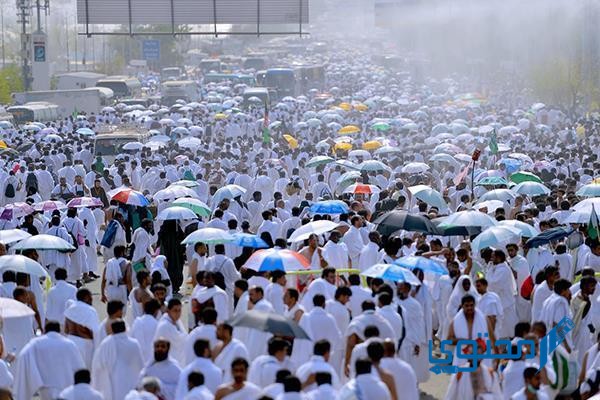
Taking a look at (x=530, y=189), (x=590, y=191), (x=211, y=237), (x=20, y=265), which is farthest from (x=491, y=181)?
(x=20, y=265)

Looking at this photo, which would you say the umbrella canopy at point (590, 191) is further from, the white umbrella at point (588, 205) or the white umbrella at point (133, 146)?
the white umbrella at point (133, 146)

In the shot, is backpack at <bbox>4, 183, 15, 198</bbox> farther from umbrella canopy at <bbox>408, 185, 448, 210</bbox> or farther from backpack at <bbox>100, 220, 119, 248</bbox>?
umbrella canopy at <bbox>408, 185, 448, 210</bbox>

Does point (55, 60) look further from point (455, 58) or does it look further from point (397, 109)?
point (397, 109)

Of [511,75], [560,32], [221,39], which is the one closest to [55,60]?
[221,39]

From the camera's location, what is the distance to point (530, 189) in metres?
20.5

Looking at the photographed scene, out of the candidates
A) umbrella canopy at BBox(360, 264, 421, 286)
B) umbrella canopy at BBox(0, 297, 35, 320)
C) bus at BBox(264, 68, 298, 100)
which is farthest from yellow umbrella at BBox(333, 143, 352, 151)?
bus at BBox(264, 68, 298, 100)

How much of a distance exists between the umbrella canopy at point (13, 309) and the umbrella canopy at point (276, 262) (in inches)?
93.4

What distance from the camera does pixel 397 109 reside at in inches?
2179

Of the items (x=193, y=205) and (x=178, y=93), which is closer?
(x=193, y=205)

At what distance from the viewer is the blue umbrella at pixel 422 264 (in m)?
12.9

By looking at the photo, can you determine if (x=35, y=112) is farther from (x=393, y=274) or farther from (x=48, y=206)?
(x=393, y=274)

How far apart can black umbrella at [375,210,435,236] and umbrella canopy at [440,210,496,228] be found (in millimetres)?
214

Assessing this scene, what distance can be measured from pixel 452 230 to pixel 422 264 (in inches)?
123

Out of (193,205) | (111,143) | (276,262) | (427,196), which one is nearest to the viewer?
(276,262)
